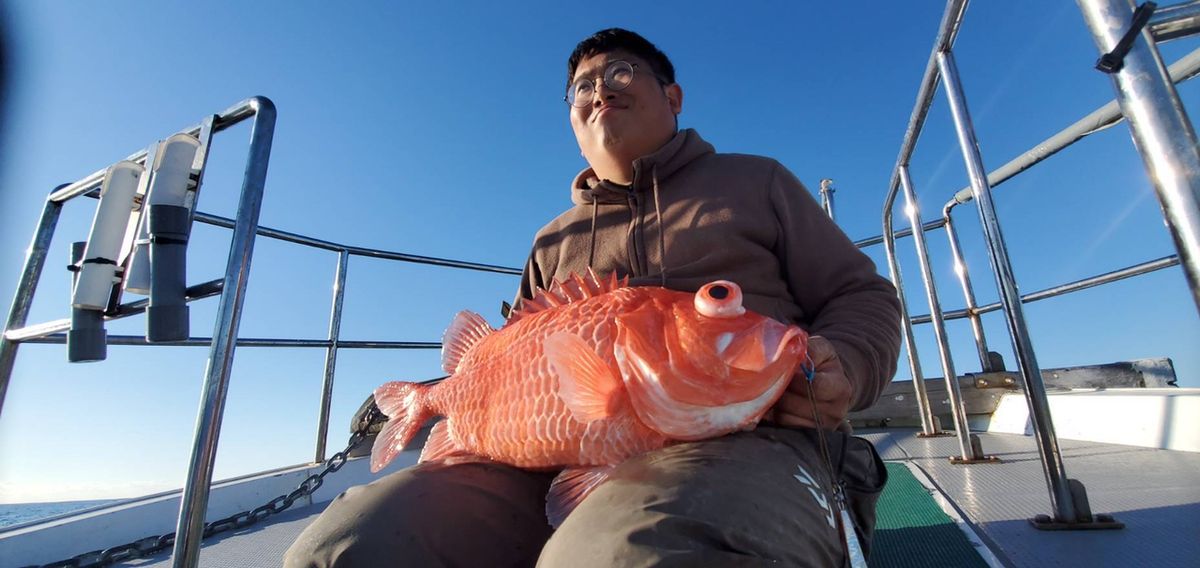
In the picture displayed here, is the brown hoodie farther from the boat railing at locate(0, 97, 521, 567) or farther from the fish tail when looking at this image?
the boat railing at locate(0, 97, 521, 567)

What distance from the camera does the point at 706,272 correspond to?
5.03 ft

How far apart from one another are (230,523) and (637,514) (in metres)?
2.60

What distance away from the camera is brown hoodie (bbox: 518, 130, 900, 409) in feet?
4.25

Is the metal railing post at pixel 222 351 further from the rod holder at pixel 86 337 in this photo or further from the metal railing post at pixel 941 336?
the metal railing post at pixel 941 336

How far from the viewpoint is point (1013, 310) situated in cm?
161

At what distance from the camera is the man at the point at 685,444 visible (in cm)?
77

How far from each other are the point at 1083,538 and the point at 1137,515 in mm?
285

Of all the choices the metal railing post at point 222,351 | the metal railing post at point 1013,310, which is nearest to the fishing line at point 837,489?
the metal railing post at point 1013,310

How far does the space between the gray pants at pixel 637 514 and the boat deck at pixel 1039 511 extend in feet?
1.69

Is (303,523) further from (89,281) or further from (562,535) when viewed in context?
(562,535)

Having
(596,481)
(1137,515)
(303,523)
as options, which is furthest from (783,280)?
(303,523)

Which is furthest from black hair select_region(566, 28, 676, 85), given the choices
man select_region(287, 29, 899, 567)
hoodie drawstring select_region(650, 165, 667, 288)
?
hoodie drawstring select_region(650, 165, 667, 288)

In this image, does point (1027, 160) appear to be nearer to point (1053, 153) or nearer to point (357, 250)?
point (1053, 153)

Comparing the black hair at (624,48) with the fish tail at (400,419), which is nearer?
the fish tail at (400,419)
